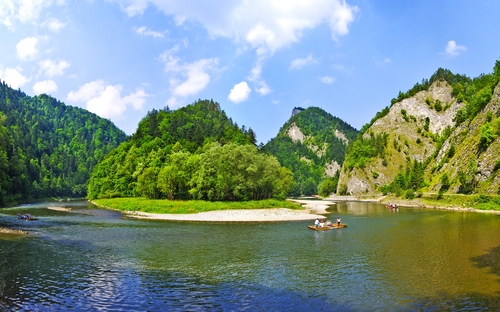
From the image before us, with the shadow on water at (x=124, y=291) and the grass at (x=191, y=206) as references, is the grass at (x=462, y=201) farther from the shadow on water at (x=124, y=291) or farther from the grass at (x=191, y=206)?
the shadow on water at (x=124, y=291)

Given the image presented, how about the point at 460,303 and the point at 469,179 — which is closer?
the point at 460,303

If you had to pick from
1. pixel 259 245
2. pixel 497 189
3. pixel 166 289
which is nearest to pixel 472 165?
pixel 497 189

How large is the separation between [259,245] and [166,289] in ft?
64.3

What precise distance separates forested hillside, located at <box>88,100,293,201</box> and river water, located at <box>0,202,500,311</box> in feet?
162

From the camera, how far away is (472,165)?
102 meters

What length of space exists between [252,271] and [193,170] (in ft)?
272

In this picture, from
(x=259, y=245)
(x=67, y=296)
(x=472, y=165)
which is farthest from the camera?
(x=472, y=165)

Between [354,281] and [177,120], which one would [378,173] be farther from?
[354,281]

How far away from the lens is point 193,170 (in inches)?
4434

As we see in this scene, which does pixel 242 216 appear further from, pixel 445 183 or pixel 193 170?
pixel 445 183

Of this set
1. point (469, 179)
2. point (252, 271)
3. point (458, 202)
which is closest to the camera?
point (252, 271)

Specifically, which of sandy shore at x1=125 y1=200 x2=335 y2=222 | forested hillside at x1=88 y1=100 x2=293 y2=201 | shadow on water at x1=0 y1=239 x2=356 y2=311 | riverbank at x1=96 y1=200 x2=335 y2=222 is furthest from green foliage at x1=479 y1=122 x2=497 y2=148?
shadow on water at x1=0 y1=239 x2=356 y2=311

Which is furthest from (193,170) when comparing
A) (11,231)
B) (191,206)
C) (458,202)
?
(458,202)

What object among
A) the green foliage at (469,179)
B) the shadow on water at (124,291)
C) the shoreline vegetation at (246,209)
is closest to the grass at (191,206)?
the shoreline vegetation at (246,209)
